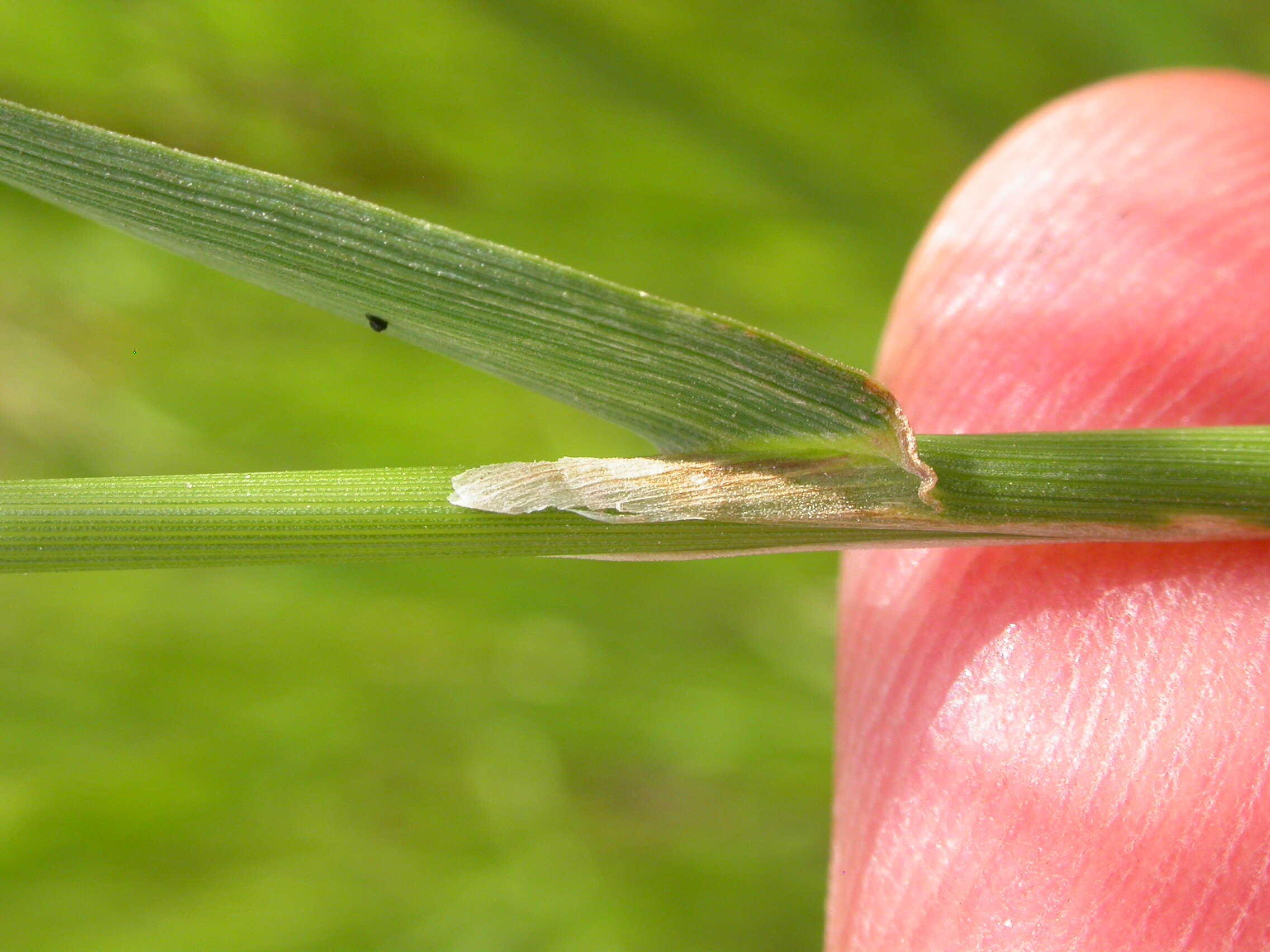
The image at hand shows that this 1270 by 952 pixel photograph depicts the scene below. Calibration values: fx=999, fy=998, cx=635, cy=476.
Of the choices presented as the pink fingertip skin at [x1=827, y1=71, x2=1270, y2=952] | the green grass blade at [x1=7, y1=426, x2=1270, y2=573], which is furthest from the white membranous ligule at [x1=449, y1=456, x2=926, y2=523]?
the pink fingertip skin at [x1=827, y1=71, x2=1270, y2=952]

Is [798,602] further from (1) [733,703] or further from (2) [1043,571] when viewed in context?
(2) [1043,571]

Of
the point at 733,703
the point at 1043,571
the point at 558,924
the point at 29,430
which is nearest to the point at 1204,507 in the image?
the point at 1043,571

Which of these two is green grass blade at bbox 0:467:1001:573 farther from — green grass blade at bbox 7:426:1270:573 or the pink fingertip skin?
the pink fingertip skin

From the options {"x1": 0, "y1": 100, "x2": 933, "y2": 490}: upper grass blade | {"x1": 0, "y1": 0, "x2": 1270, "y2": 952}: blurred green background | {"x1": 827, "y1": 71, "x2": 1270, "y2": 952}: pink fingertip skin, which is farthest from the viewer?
{"x1": 0, "y1": 0, "x2": 1270, "y2": 952}: blurred green background

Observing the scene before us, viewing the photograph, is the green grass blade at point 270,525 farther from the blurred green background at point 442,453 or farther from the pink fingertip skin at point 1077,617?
the blurred green background at point 442,453

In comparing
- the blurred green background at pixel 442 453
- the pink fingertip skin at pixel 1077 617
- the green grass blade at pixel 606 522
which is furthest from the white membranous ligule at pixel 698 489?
the blurred green background at pixel 442 453

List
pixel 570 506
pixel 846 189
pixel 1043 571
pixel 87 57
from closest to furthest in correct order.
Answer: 1. pixel 570 506
2. pixel 1043 571
3. pixel 87 57
4. pixel 846 189
